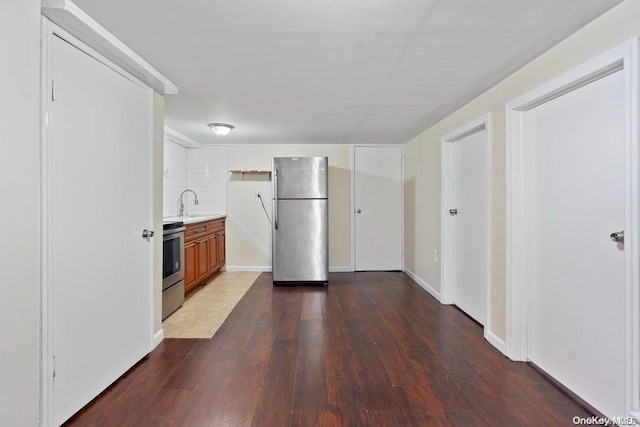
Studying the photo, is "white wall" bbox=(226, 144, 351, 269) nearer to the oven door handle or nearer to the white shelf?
the white shelf

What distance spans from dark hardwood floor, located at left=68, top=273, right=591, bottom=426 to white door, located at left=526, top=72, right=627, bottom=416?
0.22 meters

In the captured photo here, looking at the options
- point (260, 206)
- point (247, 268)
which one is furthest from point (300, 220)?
point (247, 268)

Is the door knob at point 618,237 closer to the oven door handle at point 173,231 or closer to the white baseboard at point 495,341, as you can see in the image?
the white baseboard at point 495,341

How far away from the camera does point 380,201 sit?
205 inches

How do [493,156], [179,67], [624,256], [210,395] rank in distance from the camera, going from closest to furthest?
[624,256], [210,395], [179,67], [493,156]

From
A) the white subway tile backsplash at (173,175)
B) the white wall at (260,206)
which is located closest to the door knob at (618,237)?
the white wall at (260,206)

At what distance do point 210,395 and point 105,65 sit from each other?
80.6 inches

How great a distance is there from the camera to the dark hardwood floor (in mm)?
1697

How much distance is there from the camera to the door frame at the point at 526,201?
4.69ft

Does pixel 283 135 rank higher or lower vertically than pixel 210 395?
higher

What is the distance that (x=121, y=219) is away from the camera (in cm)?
210

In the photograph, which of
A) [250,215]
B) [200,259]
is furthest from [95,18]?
[250,215]

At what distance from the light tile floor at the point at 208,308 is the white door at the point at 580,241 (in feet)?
8.22

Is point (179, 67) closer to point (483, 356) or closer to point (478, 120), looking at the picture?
point (478, 120)
